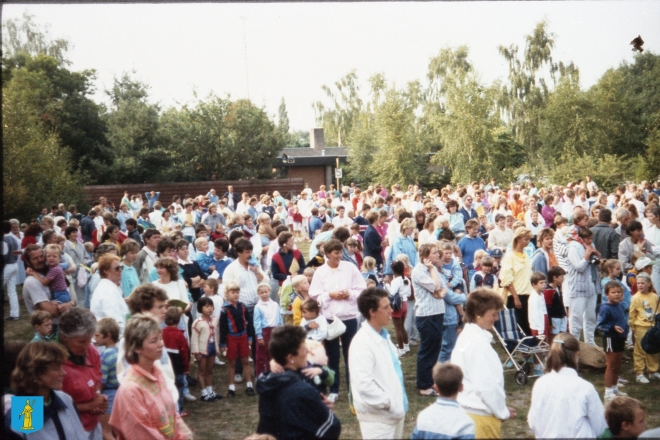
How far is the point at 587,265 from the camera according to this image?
7.75 metres

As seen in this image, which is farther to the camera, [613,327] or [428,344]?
[428,344]

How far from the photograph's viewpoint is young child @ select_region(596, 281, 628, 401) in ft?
20.9

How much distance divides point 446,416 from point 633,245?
21.7 ft

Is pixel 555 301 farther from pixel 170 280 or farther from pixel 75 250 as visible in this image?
pixel 75 250

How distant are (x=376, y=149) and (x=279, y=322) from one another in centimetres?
3390

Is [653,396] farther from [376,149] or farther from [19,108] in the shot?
[376,149]

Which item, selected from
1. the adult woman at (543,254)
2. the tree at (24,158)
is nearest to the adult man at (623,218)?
the adult woman at (543,254)

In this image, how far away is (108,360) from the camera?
4.80m

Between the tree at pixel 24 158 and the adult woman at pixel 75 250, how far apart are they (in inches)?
46.3

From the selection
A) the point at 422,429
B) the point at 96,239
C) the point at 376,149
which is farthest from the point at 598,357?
the point at 376,149

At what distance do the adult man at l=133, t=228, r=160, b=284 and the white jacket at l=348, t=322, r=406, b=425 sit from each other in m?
4.24

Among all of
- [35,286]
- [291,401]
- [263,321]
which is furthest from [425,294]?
[35,286]

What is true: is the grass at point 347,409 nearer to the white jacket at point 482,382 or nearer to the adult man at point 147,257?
the adult man at point 147,257

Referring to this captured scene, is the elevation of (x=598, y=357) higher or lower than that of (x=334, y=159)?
lower
